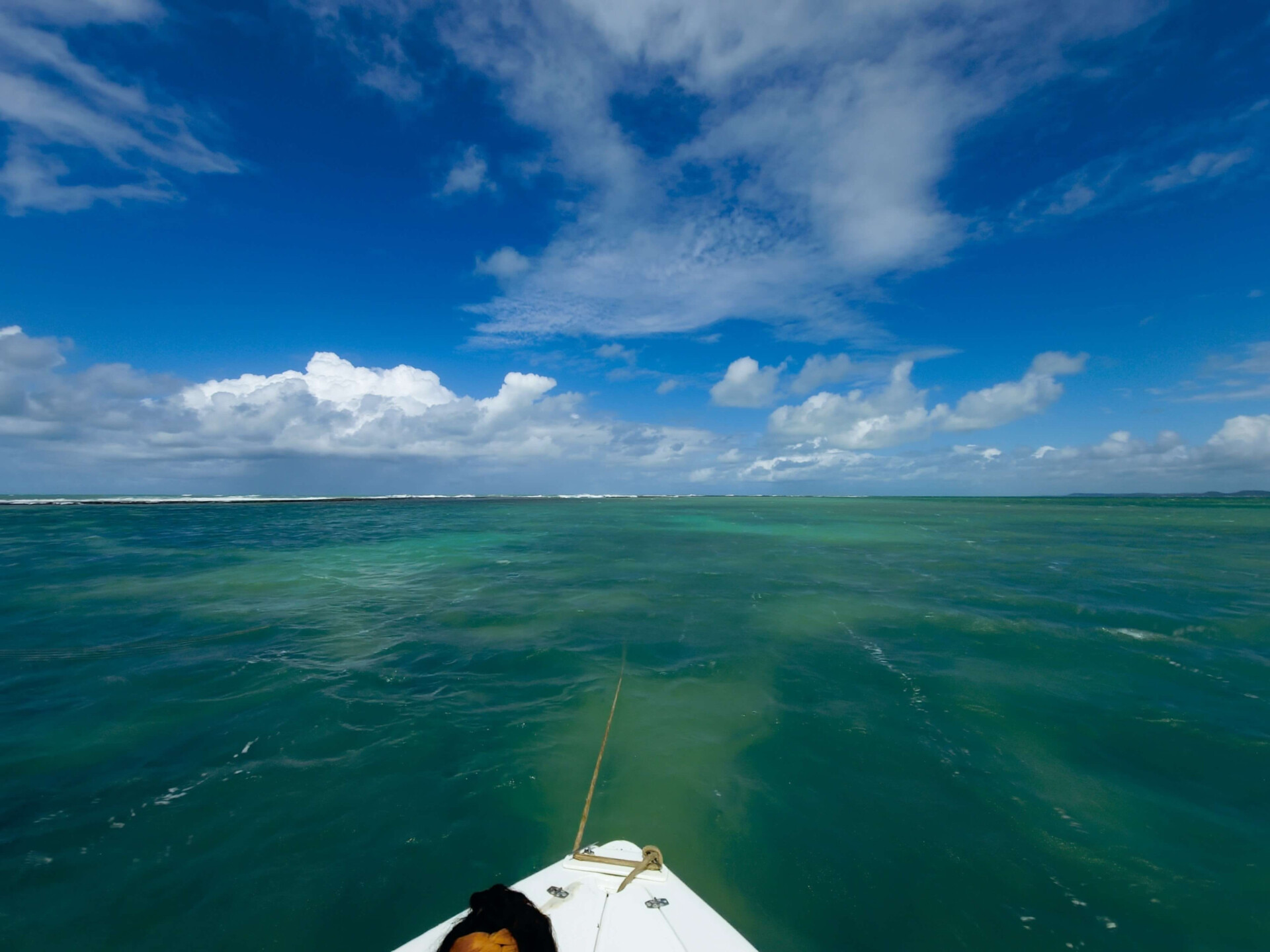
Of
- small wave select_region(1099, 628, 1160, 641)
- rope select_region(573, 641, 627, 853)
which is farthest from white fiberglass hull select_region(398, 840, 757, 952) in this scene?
small wave select_region(1099, 628, 1160, 641)

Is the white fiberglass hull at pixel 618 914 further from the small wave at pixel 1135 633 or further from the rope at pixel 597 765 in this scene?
the small wave at pixel 1135 633

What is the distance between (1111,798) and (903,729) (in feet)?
8.60

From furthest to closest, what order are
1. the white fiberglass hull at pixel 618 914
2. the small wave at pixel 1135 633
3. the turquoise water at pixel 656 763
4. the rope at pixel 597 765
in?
the small wave at pixel 1135 633
the rope at pixel 597 765
the turquoise water at pixel 656 763
the white fiberglass hull at pixel 618 914

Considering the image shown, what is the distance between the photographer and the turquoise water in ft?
16.3

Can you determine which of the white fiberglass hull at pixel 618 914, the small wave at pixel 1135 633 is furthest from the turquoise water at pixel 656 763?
the white fiberglass hull at pixel 618 914

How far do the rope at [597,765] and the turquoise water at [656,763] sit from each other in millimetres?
143

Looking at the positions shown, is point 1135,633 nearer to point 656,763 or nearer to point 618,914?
point 656,763

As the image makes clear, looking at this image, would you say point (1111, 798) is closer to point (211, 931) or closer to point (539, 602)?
point (211, 931)

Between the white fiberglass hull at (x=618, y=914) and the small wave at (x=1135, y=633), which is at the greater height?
the white fiberglass hull at (x=618, y=914)

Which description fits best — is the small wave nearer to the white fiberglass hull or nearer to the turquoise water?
the turquoise water

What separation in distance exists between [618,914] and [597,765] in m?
3.54

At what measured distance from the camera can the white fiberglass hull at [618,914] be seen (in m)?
3.70

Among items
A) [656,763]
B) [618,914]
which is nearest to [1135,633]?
[656,763]

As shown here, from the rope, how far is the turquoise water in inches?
5.6
